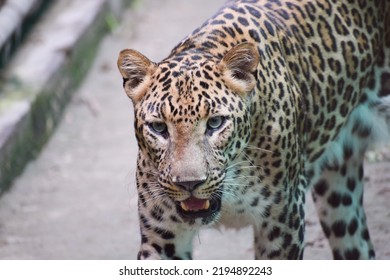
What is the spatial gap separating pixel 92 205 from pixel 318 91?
116 inches

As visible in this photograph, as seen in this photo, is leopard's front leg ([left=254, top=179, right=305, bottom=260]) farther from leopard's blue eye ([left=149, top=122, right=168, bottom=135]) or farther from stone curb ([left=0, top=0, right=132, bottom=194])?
stone curb ([left=0, top=0, right=132, bottom=194])

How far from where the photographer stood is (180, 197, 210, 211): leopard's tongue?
646cm

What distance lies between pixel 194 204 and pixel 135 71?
32.9 inches

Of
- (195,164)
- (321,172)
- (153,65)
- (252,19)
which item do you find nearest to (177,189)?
(195,164)

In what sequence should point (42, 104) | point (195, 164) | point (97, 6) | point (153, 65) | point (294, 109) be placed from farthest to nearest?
point (97, 6) → point (42, 104) → point (294, 109) → point (153, 65) → point (195, 164)

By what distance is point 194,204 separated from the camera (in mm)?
6477

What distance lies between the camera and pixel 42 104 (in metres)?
10.9

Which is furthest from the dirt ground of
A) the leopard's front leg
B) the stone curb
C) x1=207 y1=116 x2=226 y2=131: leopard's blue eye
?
x1=207 y1=116 x2=226 y2=131: leopard's blue eye

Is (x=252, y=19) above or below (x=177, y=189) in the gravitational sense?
above

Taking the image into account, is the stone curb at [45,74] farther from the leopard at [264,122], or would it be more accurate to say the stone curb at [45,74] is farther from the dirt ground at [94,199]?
the leopard at [264,122]

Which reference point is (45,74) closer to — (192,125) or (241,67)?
(241,67)

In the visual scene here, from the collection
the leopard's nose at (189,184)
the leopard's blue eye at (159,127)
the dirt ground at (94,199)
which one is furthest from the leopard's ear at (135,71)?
the dirt ground at (94,199)

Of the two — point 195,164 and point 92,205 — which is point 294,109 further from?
point 92,205

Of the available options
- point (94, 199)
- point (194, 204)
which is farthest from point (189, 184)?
point (94, 199)
